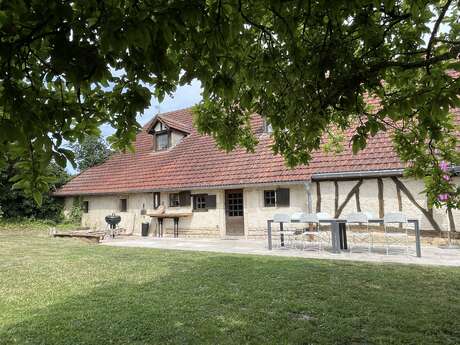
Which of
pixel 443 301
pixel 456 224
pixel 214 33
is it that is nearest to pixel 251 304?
pixel 443 301

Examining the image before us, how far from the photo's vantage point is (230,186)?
47.0 feet

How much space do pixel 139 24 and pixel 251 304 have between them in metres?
4.34

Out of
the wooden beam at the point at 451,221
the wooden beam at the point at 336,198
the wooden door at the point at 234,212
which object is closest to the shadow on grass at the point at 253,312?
the wooden beam at the point at 451,221

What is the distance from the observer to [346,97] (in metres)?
3.43

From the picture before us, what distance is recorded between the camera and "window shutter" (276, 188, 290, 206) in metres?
13.5

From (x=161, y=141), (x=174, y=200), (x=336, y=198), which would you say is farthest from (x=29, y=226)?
(x=336, y=198)

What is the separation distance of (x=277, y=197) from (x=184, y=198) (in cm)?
474

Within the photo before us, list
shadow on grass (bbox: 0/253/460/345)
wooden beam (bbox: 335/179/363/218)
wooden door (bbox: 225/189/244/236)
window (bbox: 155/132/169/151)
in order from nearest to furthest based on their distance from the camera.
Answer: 1. shadow on grass (bbox: 0/253/460/345)
2. wooden beam (bbox: 335/179/363/218)
3. wooden door (bbox: 225/189/244/236)
4. window (bbox: 155/132/169/151)

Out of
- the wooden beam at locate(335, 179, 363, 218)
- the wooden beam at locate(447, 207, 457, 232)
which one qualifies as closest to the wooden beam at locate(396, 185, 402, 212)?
the wooden beam at locate(335, 179, 363, 218)

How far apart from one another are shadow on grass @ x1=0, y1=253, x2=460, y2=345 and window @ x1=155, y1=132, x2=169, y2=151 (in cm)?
1340

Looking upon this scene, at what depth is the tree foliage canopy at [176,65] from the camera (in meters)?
1.96

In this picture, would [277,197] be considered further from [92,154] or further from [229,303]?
[92,154]

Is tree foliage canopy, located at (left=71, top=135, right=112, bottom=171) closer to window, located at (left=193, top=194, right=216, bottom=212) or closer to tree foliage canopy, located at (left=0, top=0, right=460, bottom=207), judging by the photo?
window, located at (left=193, top=194, right=216, bottom=212)

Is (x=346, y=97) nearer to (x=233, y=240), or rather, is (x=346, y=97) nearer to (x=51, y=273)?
(x=51, y=273)
